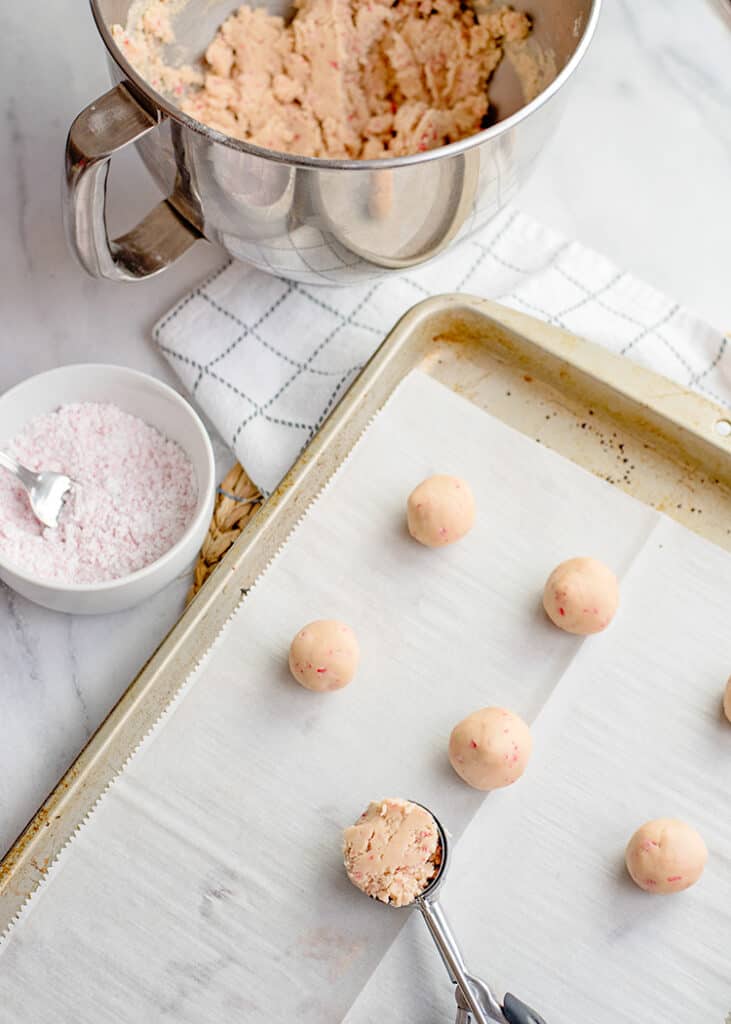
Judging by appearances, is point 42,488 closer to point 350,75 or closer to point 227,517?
point 227,517

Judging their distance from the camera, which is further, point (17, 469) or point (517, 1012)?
point (17, 469)

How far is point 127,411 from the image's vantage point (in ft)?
3.10

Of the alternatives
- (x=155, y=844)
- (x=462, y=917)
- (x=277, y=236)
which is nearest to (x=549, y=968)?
(x=462, y=917)

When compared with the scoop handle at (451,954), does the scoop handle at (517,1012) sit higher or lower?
lower

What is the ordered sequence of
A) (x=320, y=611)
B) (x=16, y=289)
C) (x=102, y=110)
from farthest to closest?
(x=16, y=289) < (x=320, y=611) < (x=102, y=110)

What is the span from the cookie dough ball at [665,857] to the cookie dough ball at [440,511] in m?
0.26

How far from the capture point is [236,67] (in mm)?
971

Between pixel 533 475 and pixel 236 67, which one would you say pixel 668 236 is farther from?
pixel 236 67

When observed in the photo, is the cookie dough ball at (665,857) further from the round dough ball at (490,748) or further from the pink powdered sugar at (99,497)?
the pink powdered sugar at (99,497)

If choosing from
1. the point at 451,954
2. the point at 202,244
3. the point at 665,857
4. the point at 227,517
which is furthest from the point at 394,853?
the point at 202,244

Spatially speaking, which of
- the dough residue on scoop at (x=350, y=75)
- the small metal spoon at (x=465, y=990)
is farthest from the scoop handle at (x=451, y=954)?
the dough residue on scoop at (x=350, y=75)

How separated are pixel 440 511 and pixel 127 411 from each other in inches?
10.9

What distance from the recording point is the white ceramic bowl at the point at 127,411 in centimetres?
85

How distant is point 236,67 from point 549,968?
2.49 ft
